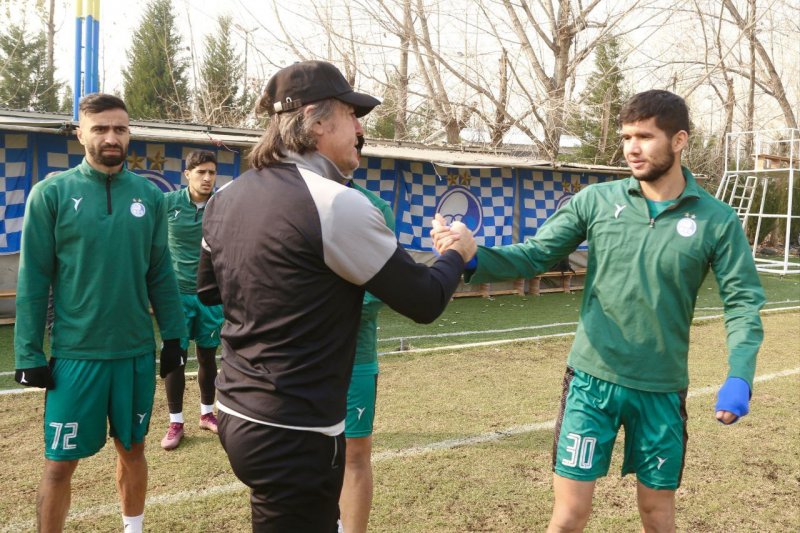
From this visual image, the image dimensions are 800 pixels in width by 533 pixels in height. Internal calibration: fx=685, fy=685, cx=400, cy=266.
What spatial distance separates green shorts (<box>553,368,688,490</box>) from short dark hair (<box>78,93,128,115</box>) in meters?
2.66

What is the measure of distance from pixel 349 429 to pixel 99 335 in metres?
1.28

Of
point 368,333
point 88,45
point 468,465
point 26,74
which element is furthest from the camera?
point 26,74

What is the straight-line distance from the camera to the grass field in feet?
13.1

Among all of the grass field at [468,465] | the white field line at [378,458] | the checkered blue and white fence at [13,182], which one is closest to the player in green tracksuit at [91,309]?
the white field line at [378,458]

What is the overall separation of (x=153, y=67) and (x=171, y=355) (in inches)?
1377

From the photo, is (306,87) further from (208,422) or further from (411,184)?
(411,184)

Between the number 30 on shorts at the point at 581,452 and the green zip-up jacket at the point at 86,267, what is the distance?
6.95 feet

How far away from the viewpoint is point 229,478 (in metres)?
4.48

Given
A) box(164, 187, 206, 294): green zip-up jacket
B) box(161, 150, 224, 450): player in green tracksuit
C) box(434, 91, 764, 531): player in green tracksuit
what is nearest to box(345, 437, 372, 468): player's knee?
box(434, 91, 764, 531): player in green tracksuit

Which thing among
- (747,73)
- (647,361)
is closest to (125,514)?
(647,361)

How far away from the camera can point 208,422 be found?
17.9 ft

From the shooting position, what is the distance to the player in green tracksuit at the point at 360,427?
3.32 m

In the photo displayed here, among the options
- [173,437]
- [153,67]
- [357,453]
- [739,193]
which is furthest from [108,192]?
[153,67]

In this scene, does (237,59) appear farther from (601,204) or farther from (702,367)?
(601,204)
